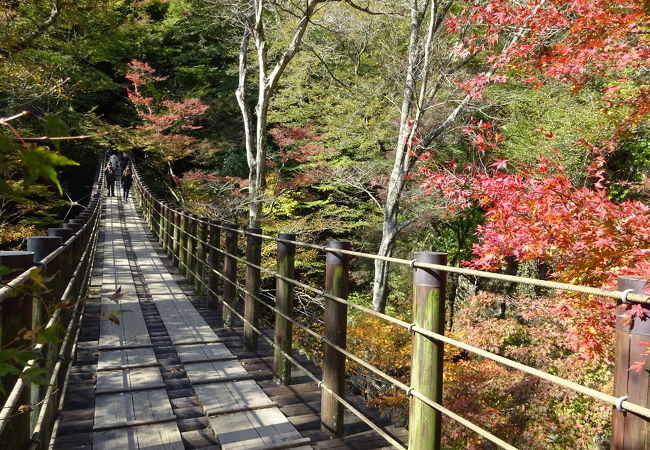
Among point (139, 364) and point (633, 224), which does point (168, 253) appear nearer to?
point (139, 364)

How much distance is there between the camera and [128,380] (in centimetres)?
372

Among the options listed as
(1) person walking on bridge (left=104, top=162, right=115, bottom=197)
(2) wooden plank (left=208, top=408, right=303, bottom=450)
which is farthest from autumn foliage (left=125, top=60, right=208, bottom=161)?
(2) wooden plank (left=208, top=408, right=303, bottom=450)

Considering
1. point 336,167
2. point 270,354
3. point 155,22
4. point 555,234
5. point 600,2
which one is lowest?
point 270,354

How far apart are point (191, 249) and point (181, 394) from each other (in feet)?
15.2

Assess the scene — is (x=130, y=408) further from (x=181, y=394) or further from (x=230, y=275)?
(x=230, y=275)

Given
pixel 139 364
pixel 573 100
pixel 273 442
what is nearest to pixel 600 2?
pixel 273 442

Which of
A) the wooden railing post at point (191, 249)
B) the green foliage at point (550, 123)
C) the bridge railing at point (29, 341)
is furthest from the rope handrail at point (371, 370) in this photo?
the green foliage at point (550, 123)

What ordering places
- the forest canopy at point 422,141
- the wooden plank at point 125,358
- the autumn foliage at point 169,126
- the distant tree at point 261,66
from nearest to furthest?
1. the wooden plank at point 125,358
2. the forest canopy at point 422,141
3. the distant tree at point 261,66
4. the autumn foliage at point 169,126

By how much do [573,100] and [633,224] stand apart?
10821 millimetres

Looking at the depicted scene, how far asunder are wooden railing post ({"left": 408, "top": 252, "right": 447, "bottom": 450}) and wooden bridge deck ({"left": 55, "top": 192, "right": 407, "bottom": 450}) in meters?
0.79

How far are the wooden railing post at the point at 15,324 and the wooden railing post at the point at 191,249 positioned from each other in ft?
18.6

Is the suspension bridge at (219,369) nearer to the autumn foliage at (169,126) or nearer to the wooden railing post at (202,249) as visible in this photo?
the wooden railing post at (202,249)

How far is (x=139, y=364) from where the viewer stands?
4055mm

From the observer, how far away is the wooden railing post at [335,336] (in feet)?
10.0
